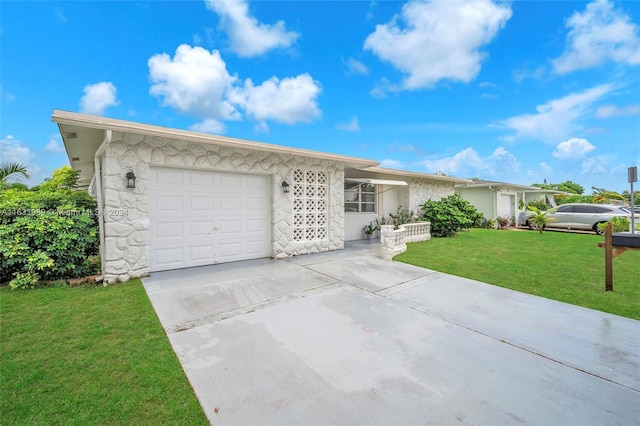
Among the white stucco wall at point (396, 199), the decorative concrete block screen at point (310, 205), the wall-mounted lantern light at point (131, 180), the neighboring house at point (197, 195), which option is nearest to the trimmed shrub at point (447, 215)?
the white stucco wall at point (396, 199)

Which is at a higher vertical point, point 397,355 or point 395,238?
point 395,238

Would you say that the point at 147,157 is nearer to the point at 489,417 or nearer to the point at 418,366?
the point at 418,366

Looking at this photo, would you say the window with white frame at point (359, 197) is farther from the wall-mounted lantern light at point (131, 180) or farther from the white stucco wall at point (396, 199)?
the wall-mounted lantern light at point (131, 180)

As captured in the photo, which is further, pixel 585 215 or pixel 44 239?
pixel 585 215

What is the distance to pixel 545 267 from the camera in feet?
24.3

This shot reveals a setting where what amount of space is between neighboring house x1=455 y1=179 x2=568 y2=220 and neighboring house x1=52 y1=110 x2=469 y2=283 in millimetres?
14209

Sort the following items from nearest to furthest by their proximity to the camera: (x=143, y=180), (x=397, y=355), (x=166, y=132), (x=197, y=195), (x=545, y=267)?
(x=397, y=355), (x=166, y=132), (x=143, y=180), (x=197, y=195), (x=545, y=267)

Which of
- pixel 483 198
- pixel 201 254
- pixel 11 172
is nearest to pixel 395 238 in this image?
pixel 201 254

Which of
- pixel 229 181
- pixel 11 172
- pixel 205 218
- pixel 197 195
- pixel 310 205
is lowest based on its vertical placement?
pixel 205 218

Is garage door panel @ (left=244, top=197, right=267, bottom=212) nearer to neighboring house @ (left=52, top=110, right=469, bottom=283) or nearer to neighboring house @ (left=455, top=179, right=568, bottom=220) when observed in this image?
neighboring house @ (left=52, top=110, right=469, bottom=283)

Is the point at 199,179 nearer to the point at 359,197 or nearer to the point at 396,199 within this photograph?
the point at 359,197

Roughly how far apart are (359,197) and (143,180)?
29.2 feet

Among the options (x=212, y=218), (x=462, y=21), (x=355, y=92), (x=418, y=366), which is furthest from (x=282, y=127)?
(x=418, y=366)

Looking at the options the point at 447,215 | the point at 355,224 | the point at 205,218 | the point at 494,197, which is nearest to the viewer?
the point at 205,218
